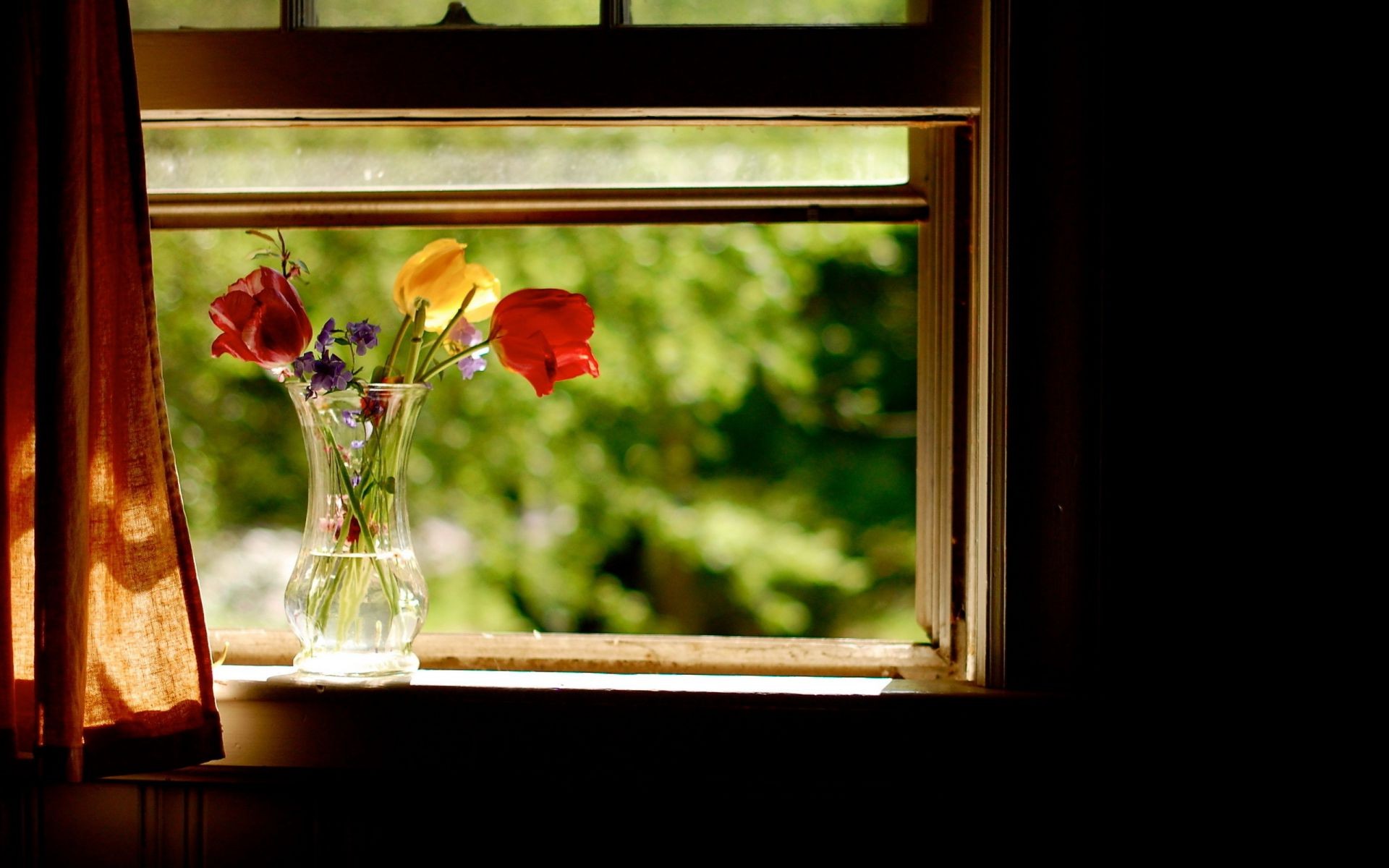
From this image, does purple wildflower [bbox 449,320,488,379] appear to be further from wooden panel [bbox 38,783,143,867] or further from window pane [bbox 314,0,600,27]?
wooden panel [bbox 38,783,143,867]

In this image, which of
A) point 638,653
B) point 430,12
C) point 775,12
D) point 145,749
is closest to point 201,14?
point 430,12

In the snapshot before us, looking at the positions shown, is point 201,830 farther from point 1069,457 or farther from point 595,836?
point 1069,457

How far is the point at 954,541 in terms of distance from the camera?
996 mm

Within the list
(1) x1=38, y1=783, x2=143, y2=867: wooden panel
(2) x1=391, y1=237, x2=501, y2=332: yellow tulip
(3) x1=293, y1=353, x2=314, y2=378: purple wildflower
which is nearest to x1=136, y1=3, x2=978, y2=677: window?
(2) x1=391, y1=237, x2=501, y2=332: yellow tulip

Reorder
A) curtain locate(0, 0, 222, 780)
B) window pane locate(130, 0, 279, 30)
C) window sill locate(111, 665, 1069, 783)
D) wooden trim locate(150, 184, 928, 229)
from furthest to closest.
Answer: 1. wooden trim locate(150, 184, 928, 229)
2. window pane locate(130, 0, 279, 30)
3. window sill locate(111, 665, 1069, 783)
4. curtain locate(0, 0, 222, 780)

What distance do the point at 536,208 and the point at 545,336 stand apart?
256 millimetres

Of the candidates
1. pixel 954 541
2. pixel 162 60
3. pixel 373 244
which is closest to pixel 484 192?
pixel 162 60

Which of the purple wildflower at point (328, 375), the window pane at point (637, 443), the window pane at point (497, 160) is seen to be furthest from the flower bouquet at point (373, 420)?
the window pane at point (637, 443)

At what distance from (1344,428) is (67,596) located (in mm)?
1067

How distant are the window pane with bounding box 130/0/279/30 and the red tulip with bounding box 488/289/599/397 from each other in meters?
0.40

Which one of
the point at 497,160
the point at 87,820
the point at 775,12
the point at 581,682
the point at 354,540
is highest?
the point at 775,12

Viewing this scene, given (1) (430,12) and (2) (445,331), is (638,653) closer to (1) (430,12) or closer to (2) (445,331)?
(2) (445,331)

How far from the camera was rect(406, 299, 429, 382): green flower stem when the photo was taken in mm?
915

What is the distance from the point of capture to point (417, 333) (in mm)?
925
